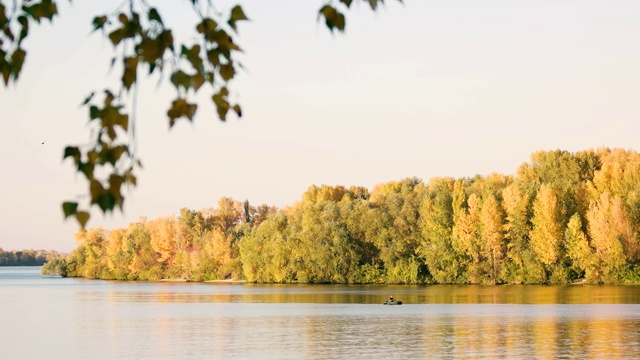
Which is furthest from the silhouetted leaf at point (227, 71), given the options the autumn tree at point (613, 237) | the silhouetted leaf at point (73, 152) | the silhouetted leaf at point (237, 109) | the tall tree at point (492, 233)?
the tall tree at point (492, 233)

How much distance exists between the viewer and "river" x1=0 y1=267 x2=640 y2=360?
35156mm

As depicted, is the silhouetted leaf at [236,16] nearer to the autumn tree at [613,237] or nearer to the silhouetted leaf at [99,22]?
the silhouetted leaf at [99,22]

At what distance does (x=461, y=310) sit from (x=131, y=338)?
2125cm

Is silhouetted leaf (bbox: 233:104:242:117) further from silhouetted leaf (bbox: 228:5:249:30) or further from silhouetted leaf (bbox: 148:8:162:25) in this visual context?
silhouetted leaf (bbox: 148:8:162:25)

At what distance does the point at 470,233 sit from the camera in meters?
92.0

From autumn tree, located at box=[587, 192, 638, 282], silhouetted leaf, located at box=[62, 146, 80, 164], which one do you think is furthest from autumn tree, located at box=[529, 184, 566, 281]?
silhouetted leaf, located at box=[62, 146, 80, 164]

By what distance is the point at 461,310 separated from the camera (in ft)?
183

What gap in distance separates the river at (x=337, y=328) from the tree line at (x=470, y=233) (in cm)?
1245

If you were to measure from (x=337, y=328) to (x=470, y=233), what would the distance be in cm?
4876

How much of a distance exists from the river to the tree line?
12452 millimetres

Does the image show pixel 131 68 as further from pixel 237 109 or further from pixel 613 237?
pixel 613 237

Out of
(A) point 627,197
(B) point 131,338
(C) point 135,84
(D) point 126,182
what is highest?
(A) point 627,197

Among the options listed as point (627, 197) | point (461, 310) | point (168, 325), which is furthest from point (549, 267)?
point (168, 325)

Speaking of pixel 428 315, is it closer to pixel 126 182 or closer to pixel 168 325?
pixel 168 325
